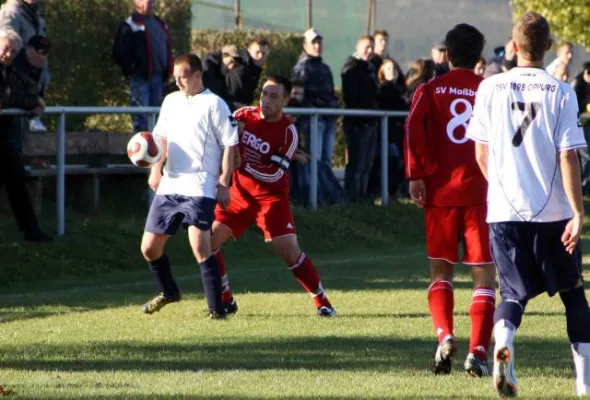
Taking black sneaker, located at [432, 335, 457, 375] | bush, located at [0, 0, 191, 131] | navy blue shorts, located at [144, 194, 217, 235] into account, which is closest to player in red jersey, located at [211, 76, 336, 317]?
navy blue shorts, located at [144, 194, 217, 235]

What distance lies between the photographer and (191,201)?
1102 cm

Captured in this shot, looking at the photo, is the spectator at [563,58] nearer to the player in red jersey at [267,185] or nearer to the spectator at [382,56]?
the spectator at [382,56]

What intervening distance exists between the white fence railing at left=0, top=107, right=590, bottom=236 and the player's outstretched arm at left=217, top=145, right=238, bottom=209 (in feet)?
13.8

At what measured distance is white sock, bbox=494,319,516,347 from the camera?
23.4 feet

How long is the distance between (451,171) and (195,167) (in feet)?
9.82

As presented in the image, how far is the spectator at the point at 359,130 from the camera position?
1953cm

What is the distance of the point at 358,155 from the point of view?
19609 millimetres

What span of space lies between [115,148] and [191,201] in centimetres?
665

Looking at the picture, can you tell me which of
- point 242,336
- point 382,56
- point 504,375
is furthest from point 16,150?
point 504,375

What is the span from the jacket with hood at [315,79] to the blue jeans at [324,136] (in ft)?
0.88

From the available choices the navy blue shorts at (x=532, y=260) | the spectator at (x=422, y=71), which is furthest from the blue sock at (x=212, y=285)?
the spectator at (x=422, y=71)

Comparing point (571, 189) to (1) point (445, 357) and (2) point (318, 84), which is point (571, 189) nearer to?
(1) point (445, 357)

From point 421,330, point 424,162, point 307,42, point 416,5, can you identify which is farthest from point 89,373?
point 416,5

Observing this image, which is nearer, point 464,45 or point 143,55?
point 464,45
